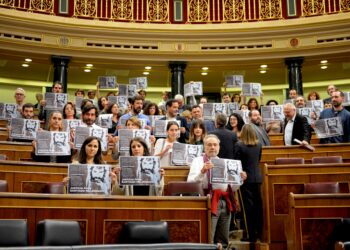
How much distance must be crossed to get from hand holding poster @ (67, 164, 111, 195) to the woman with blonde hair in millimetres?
1664

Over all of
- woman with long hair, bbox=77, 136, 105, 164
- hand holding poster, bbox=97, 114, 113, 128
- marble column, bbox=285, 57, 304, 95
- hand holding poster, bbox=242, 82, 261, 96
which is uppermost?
marble column, bbox=285, 57, 304, 95

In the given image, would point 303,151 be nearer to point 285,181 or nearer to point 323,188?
point 285,181

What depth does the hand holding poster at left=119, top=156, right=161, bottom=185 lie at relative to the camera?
4.25 m

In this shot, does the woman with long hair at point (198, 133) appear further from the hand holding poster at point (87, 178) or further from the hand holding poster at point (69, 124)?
the hand holding poster at point (87, 178)

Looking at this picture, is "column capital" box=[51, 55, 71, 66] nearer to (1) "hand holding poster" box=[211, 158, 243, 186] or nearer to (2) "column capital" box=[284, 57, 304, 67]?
(2) "column capital" box=[284, 57, 304, 67]

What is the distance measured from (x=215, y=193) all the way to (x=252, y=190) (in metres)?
0.85

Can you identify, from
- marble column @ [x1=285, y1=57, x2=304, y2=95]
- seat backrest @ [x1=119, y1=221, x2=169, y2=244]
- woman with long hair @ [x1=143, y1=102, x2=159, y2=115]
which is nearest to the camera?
seat backrest @ [x1=119, y1=221, x2=169, y2=244]

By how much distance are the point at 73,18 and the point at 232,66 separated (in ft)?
14.0

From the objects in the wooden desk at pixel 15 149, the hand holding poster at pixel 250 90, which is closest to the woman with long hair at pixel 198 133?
the wooden desk at pixel 15 149

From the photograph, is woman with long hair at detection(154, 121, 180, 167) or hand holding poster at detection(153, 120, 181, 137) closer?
woman with long hair at detection(154, 121, 180, 167)

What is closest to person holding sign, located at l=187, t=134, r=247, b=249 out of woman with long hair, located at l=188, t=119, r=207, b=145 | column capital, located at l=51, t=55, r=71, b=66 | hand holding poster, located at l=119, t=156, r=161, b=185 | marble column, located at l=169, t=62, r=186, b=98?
hand holding poster, located at l=119, t=156, r=161, b=185

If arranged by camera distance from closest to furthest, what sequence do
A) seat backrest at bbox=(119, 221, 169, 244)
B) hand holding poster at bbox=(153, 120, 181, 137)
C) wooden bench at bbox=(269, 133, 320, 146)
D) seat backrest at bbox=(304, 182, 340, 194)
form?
seat backrest at bbox=(119, 221, 169, 244)
seat backrest at bbox=(304, 182, 340, 194)
hand holding poster at bbox=(153, 120, 181, 137)
wooden bench at bbox=(269, 133, 320, 146)

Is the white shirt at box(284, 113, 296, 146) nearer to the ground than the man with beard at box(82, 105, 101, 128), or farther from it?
nearer to the ground

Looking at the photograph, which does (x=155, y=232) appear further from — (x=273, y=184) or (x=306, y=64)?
(x=306, y=64)
